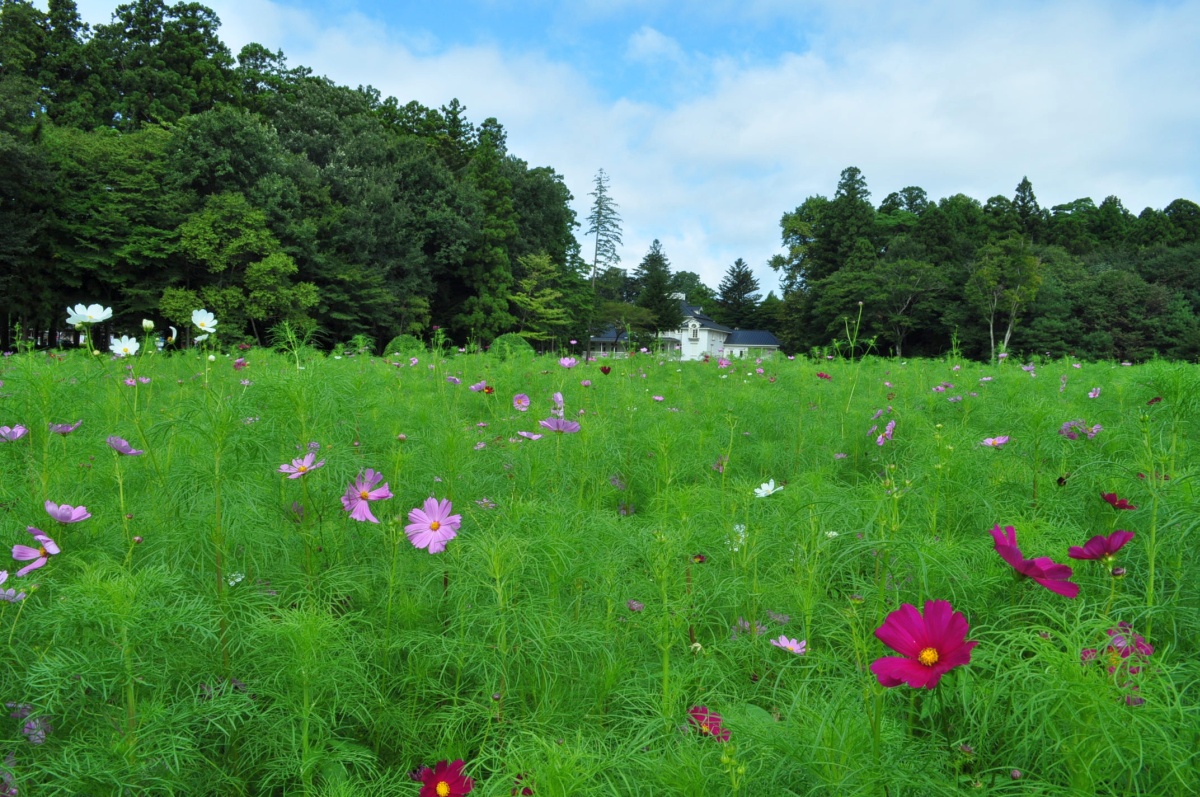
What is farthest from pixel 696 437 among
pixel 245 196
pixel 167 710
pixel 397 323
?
pixel 397 323

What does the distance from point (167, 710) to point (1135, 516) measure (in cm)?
215

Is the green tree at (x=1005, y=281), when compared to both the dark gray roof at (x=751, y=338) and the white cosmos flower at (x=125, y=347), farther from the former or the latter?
the white cosmos flower at (x=125, y=347)

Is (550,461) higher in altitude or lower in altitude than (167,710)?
higher

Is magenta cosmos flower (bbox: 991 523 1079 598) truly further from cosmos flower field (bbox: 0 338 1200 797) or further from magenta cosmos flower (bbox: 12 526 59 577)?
magenta cosmos flower (bbox: 12 526 59 577)

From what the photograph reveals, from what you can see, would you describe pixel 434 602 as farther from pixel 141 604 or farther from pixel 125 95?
pixel 125 95

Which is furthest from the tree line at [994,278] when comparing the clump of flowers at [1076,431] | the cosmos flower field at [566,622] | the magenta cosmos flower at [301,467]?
the magenta cosmos flower at [301,467]

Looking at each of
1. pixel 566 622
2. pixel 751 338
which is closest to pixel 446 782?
pixel 566 622

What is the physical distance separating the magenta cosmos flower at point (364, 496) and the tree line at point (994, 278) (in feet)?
66.8

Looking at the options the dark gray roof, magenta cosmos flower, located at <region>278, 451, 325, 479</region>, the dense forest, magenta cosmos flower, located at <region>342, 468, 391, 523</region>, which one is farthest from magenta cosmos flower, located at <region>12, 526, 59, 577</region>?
the dark gray roof

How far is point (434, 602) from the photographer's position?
5.32 feet

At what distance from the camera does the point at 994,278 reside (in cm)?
2847

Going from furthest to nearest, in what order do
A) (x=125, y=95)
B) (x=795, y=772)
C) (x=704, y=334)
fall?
(x=704, y=334) < (x=125, y=95) < (x=795, y=772)

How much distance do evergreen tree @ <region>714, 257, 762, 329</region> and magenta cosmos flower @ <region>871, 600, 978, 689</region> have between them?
6558cm

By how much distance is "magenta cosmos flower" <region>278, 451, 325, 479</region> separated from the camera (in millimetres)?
1423
